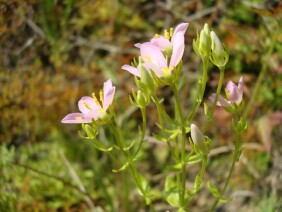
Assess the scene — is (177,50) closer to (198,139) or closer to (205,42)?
(205,42)

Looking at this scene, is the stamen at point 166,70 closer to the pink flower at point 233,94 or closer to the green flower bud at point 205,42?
the green flower bud at point 205,42

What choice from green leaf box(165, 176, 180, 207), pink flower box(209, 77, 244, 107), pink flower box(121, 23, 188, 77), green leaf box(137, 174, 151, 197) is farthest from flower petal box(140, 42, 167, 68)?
green leaf box(165, 176, 180, 207)

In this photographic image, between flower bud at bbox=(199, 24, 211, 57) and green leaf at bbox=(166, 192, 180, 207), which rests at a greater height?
flower bud at bbox=(199, 24, 211, 57)

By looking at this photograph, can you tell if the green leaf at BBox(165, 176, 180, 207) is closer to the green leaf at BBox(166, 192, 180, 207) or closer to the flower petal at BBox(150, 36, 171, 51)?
the green leaf at BBox(166, 192, 180, 207)

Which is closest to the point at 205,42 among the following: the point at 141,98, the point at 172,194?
the point at 141,98

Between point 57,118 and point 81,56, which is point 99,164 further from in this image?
point 81,56

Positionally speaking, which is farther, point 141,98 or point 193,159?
point 193,159

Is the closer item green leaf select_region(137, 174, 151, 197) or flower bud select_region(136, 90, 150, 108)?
flower bud select_region(136, 90, 150, 108)
